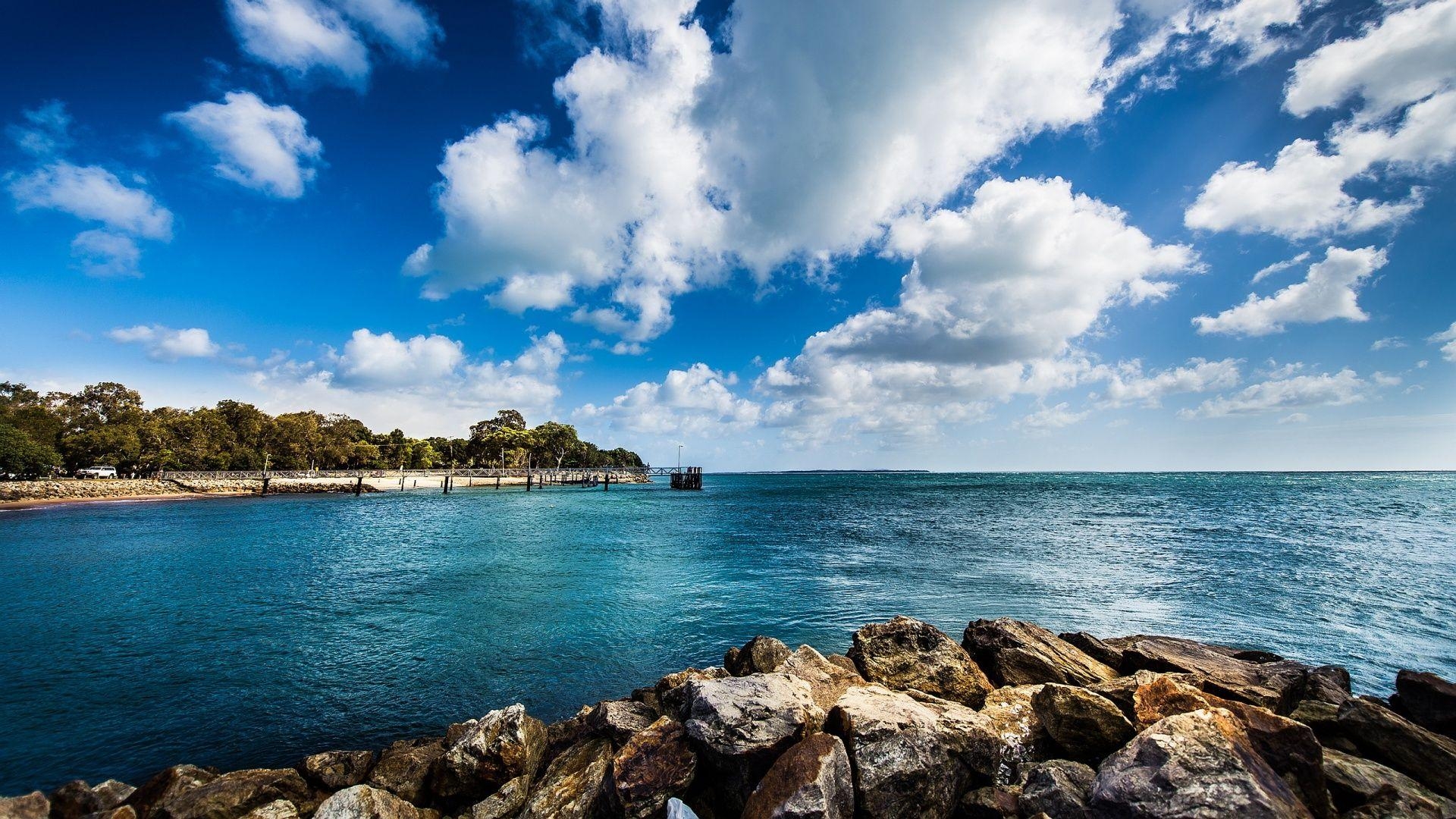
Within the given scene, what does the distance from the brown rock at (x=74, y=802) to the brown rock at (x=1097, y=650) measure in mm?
14147

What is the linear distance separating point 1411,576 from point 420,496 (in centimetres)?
9460

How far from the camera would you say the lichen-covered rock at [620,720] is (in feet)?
21.9

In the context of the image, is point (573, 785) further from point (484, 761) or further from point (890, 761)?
point (890, 761)

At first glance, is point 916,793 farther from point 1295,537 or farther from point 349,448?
point 349,448

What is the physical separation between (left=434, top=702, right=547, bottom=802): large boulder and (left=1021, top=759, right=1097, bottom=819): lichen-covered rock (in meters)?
5.57

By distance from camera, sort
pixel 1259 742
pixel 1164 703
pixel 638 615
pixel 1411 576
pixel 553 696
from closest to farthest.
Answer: pixel 1259 742 < pixel 1164 703 < pixel 553 696 < pixel 638 615 < pixel 1411 576

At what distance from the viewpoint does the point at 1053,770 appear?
5285 mm

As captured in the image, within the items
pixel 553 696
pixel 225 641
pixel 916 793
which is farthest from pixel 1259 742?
pixel 225 641

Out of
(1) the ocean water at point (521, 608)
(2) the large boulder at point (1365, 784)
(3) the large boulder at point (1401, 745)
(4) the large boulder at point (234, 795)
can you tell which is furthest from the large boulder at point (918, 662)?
(4) the large boulder at point (234, 795)

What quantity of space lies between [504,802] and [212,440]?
12766cm

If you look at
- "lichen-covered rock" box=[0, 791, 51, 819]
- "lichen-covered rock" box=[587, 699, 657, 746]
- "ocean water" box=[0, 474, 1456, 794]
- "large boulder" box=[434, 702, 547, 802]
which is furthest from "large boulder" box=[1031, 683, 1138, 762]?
"lichen-covered rock" box=[0, 791, 51, 819]

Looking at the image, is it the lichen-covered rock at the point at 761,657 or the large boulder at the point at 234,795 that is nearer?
the large boulder at the point at 234,795

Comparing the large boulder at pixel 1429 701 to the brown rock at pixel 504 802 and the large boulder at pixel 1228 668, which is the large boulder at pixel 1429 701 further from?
the brown rock at pixel 504 802

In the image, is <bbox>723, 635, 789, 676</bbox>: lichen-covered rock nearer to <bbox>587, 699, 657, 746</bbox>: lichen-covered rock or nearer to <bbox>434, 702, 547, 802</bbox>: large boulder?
<bbox>587, 699, 657, 746</bbox>: lichen-covered rock
